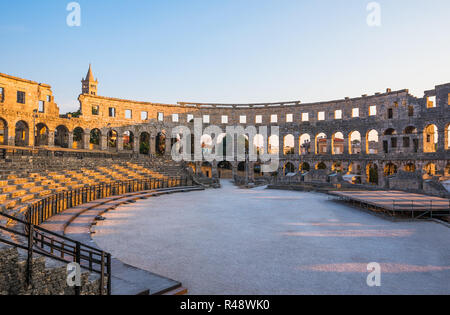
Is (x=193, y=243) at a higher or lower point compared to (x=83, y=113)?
lower

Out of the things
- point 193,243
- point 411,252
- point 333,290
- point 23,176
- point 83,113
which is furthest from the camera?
point 83,113

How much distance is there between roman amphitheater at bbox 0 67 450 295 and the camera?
6.16 metres

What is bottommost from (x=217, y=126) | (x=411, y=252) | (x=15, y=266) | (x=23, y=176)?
(x=411, y=252)

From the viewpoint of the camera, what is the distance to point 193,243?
9.66 metres

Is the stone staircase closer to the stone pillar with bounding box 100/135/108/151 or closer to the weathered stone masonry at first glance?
the weathered stone masonry

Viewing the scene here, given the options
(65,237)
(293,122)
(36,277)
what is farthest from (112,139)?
(65,237)

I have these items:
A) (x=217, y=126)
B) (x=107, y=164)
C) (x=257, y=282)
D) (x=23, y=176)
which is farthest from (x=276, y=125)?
(x=257, y=282)

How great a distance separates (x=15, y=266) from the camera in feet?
15.9

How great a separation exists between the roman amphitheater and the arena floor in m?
0.06

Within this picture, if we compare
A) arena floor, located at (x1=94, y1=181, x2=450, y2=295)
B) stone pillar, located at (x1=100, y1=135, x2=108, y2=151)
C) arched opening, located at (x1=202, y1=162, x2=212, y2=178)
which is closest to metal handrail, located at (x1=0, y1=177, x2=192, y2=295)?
arena floor, located at (x1=94, y1=181, x2=450, y2=295)
